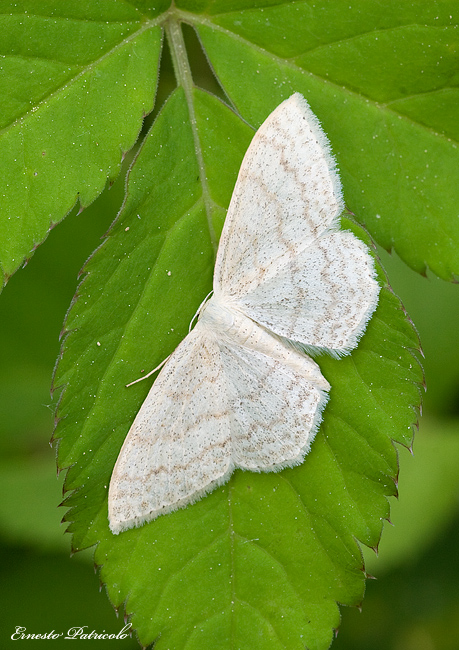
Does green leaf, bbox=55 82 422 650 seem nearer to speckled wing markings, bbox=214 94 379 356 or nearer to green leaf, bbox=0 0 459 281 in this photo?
speckled wing markings, bbox=214 94 379 356

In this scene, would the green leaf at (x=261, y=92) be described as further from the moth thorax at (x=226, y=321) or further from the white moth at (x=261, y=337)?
the moth thorax at (x=226, y=321)

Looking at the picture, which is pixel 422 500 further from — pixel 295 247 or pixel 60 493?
pixel 60 493

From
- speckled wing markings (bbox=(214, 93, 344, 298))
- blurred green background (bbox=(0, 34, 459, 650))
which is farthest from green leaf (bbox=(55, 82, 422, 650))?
blurred green background (bbox=(0, 34, 459, 650))

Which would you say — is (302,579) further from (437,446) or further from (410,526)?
(437,446)

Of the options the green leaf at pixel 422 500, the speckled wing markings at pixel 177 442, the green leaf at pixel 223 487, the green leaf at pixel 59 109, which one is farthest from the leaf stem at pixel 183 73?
the green leaf at pixel 422 500

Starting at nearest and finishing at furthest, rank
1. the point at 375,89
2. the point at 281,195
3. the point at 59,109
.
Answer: the point at 59,109 < the point at 375,89 < the point at 281,195

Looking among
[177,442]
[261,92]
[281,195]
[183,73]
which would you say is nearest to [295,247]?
[281,195]

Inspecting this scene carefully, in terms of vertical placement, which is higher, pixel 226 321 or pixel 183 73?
pixel 183 73
